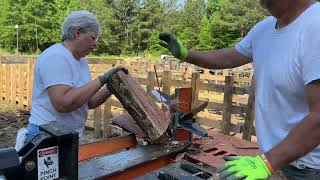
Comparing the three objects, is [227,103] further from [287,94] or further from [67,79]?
[287,94]

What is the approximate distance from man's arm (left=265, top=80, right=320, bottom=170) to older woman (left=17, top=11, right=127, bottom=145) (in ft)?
5.53

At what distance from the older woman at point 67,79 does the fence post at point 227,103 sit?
12.0 ft

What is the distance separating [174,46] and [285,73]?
4.14 feet

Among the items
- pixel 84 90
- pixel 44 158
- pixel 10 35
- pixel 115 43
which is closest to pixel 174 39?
pixel 84 90

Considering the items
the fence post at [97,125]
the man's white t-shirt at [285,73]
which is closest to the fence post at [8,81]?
the fence post at [97,125]

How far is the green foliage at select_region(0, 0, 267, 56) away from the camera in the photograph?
50844mm

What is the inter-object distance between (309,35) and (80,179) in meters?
1.62

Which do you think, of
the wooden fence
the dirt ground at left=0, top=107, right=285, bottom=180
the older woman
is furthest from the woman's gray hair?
the dirt ground at left=0, top=107, right=285, bottom=180

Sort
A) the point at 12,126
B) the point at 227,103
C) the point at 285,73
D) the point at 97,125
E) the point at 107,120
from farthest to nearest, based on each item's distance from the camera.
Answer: the point at 12,126, the point at 97,125, the point at 107,120, the point at 227,103, the point at 285,73

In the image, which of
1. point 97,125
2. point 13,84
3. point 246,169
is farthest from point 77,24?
point 13,84

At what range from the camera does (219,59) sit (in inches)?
115

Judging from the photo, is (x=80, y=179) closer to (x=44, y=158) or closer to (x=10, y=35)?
(x=44, y=158)

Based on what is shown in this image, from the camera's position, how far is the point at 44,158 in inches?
78.2

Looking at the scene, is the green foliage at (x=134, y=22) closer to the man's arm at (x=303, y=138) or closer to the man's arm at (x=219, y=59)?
the man's arm at (x=219, y=59)
